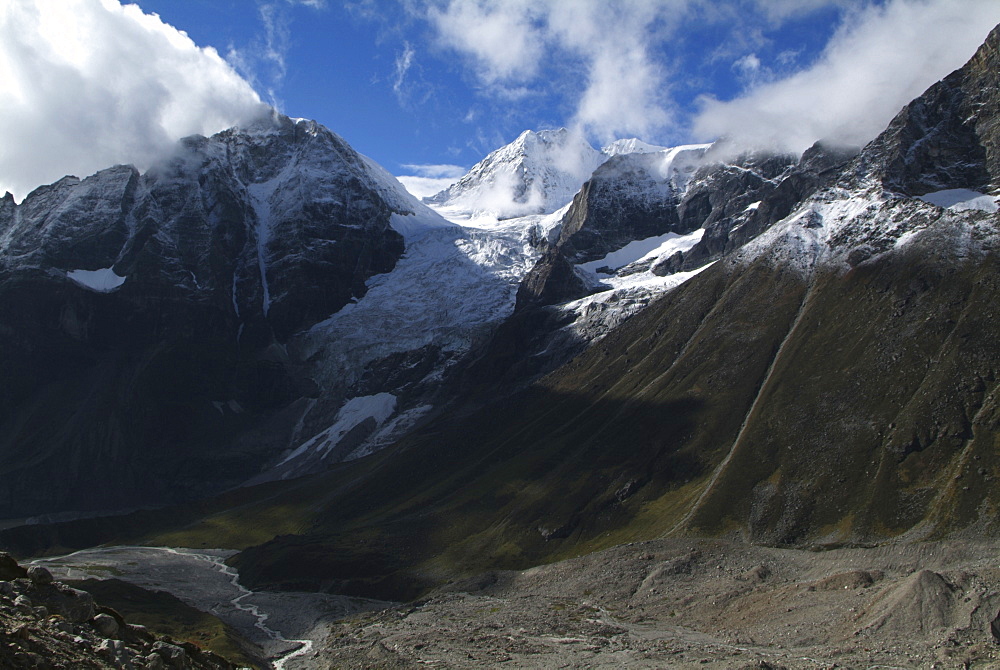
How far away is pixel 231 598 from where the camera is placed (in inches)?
5837

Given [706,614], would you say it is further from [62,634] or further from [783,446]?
[62,634]

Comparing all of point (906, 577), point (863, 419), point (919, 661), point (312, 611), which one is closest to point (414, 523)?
point (312, 611)

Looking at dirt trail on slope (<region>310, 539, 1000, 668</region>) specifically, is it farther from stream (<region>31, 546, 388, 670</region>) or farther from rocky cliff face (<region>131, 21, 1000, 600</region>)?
rocky cliff face (<region>131, 21, 1000, 600</region>)

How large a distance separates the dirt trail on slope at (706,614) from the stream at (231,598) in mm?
5589

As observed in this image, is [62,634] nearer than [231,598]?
Yes

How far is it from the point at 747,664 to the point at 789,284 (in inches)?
5419

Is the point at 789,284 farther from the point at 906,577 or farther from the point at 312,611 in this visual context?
the point at 312,611

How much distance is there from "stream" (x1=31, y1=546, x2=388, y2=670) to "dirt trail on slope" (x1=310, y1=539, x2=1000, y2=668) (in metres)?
5.59

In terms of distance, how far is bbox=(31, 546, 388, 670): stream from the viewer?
118062 mm

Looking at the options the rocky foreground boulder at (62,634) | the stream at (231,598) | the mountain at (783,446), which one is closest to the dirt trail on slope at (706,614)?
the stream at (231,598)

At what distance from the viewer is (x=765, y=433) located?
15012 centimetres

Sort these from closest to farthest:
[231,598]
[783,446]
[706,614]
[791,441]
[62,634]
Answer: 1. [62,634]
2. [706,614]
3. [791,441]
4. [783,446]
5. [231,598]

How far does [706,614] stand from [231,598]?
280 feet

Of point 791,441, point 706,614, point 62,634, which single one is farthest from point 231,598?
point 62,634
